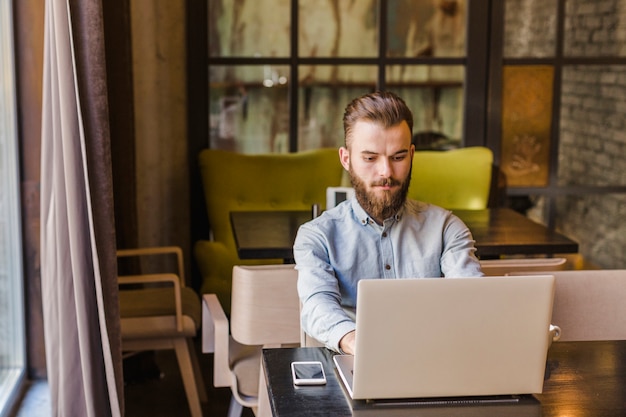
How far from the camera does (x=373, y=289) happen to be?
5.73ft

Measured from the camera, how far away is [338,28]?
5.16 m

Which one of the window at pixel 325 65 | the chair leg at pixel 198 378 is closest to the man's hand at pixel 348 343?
the chair leg at pixel 198 378

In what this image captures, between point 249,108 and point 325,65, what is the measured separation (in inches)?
Result: 18.2

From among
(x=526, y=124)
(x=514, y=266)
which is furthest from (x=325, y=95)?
(x=514, y=266)

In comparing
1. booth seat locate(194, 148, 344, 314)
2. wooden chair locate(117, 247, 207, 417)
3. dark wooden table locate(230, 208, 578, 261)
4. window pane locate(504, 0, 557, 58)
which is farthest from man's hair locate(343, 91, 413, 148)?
window pane locate(504, 0, 557, 58)

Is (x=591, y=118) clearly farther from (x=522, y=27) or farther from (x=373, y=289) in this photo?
(x=373, y=289)

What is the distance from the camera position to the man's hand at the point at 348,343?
2111 millimetres

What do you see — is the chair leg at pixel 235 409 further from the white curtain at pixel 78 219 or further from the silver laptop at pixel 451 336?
the silver laptop at pixel 451 336

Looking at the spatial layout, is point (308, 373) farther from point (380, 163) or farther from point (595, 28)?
point (595, 28)

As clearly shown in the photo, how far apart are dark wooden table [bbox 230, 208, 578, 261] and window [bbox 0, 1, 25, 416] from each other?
859 millimetres

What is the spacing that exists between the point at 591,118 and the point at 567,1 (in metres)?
0.64

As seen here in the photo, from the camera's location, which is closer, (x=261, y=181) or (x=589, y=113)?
(x=261, y=181)

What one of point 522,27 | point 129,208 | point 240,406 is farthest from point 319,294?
point 522,27

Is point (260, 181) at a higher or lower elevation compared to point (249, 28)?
lower
